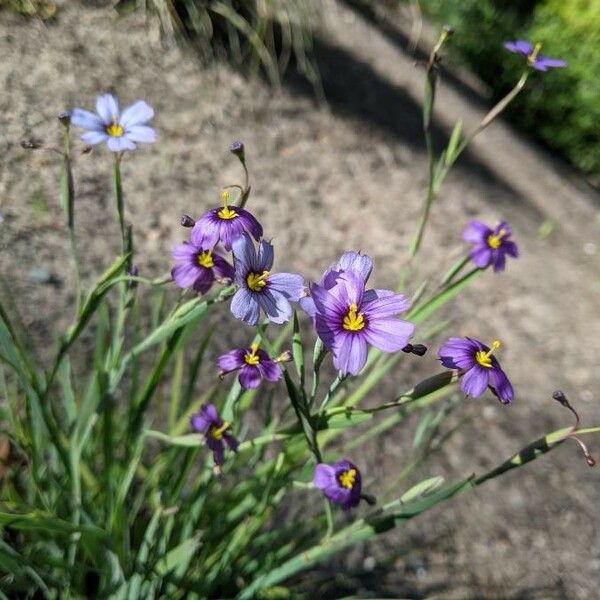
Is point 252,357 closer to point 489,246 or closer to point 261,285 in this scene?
point 261,285

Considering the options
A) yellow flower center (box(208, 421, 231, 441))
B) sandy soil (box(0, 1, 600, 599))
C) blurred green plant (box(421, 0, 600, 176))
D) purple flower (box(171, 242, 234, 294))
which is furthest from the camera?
blurred green plant (box(421, 0, 600, 176))

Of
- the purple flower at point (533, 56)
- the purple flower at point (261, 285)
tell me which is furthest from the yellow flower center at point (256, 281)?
the purple flower at point (533, 56)

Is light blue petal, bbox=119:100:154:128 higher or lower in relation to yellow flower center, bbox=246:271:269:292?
lower

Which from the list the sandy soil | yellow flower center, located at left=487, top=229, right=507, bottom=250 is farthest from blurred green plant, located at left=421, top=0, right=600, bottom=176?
yellow flower center, located at left=487, top=229, right=507, bottom=250

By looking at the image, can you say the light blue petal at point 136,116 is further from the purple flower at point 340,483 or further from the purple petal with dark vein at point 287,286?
the purple flower at point 340,483

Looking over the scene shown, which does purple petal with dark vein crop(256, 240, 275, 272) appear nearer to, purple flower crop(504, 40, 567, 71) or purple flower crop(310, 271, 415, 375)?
purple flower crop(310, 271, 415, 375)

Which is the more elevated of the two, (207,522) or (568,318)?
(207,522)

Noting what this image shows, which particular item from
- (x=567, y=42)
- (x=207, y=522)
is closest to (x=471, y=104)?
(x=567, y=42)

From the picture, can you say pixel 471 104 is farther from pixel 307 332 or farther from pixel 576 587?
pixel 576 587
